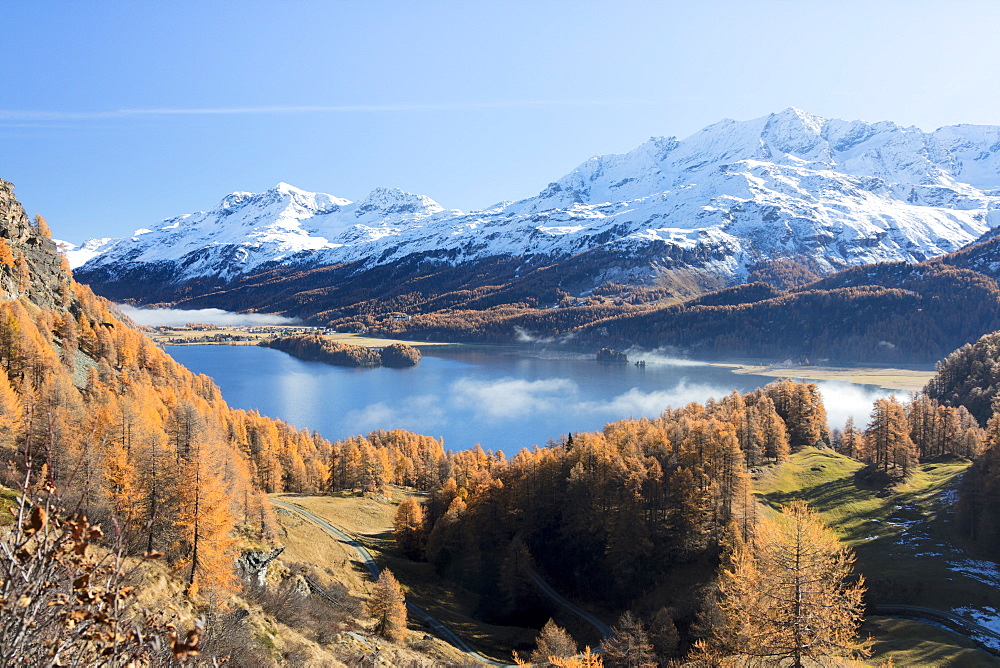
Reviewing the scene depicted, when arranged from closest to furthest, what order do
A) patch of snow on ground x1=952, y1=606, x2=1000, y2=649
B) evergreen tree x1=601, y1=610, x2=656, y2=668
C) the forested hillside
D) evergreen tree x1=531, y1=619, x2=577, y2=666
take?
the forested hillside, evergreen tree x1=601, y1=610, x2=656, y2=668, patch of snow on ground x1=952, y1=606, x2=1000, y2=649, evergreen tree x1=531, y1=619, x2=577, y2=666

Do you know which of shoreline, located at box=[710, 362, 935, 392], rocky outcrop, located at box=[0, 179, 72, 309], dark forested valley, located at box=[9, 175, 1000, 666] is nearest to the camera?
dark forested valley, located at box=[9, 175, 1000, 666]

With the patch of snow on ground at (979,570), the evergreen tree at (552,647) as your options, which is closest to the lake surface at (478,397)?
the evergreen tree at (552,647)

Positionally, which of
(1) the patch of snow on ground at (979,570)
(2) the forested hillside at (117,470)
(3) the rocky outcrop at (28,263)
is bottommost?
(1) the patch of snow on ground at (979,570)

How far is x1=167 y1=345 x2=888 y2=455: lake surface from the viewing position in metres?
116

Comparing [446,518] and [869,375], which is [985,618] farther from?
[869,375]

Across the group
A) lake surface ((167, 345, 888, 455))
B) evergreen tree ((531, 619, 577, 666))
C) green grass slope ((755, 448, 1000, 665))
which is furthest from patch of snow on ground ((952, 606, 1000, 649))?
lake surface ((167, 345, 888, 455))

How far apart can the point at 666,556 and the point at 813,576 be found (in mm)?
27395

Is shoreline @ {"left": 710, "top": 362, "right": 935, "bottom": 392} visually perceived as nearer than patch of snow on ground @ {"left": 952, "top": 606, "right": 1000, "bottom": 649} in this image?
No

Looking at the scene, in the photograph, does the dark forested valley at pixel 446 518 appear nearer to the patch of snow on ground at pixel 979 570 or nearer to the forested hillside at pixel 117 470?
the forested hillside at pixel 117 470

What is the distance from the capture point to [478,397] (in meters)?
148

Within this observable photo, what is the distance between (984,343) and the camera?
8850cm

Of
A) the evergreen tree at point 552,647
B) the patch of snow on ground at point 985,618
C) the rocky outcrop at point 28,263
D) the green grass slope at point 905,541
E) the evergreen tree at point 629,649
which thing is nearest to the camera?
the evergreen tree at point 629,649

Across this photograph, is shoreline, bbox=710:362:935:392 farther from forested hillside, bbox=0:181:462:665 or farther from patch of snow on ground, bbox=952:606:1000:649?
forested hillside, bbox=0:181:462:665

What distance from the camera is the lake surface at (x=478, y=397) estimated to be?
116312mm
